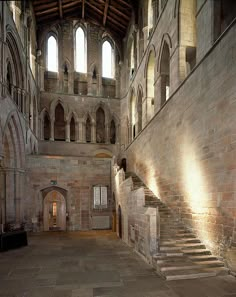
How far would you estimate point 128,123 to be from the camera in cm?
1939

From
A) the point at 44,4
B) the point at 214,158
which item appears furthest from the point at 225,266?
the point at 44,4

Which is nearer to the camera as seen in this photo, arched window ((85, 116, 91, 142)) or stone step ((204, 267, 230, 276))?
stone step ((204, 267, 230, 276))

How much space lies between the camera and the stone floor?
5.08 m

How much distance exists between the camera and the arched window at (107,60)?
2125 cm

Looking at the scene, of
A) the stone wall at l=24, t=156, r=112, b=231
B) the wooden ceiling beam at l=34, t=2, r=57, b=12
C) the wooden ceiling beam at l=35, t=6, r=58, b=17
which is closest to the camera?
the stone wall at l=24, t=156, r=112, b=231

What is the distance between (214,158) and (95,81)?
16073 mm

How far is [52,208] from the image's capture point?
23.4 m

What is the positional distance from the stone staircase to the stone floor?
0.21 m

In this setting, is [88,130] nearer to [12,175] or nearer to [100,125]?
[100,125]

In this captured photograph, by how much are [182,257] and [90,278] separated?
8.22ft

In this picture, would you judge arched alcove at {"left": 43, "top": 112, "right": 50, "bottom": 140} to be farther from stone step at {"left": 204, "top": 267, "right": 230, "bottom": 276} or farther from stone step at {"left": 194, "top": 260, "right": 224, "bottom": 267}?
stone step at {"left": 204, "top": 267, "right": 230, "bottom": 276}

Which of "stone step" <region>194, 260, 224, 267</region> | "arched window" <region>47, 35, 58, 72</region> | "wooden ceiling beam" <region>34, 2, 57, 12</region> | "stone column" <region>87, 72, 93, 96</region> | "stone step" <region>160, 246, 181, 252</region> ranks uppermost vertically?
"wooden ceiling beam" <region>34, 2, 57, 12</region>

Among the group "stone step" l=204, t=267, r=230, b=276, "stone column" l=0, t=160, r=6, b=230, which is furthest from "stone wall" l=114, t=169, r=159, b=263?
"stone column" l=0, t=160, r=6, b=230

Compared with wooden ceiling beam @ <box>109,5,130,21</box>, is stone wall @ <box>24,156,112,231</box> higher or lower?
lower
